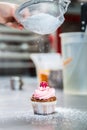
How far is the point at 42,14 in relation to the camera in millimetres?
1025

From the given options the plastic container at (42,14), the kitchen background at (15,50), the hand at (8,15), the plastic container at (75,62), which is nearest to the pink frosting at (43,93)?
the plastic container at (42,14)

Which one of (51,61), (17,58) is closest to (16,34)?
(17,58)

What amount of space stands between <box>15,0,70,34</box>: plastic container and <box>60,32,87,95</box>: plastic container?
20.7 inches

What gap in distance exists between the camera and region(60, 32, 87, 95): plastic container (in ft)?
5.14

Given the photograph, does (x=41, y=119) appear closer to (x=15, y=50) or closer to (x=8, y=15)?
(x=8, y=15)

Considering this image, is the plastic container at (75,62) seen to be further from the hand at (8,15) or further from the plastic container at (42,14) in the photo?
the plastic container at (42,14)

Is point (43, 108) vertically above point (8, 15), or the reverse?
point (8, 15)

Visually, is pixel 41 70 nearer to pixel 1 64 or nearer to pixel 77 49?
pixel 77 49

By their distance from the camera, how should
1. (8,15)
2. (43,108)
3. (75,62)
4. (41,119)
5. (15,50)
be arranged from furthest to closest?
(15,50)
(75,62)
(8,15)
(43,108)
(41,119)

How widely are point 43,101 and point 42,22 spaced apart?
0.27 m

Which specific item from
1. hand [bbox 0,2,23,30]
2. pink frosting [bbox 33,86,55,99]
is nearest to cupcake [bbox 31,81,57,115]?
pink frosting [bbox 33,86,55,99]

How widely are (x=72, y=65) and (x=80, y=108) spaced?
0.53m

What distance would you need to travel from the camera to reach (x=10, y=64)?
4.67 m

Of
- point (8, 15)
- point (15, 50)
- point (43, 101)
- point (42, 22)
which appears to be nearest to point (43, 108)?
point (43, 101)
